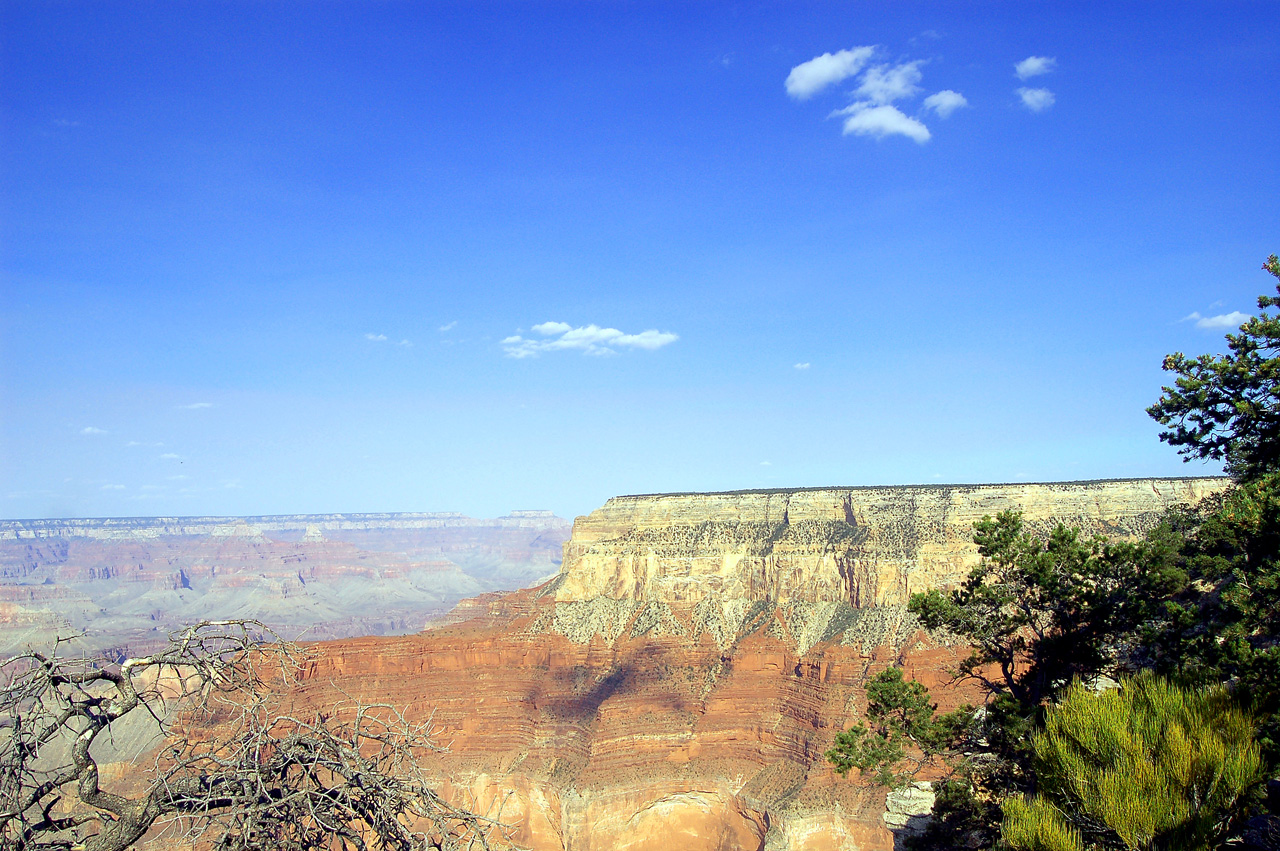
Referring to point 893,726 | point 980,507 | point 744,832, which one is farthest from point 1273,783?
point 980,507

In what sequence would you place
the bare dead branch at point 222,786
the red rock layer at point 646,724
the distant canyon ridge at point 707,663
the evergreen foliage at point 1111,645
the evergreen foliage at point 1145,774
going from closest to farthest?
the bare dead branch at point 222,786 → the evergreen foliage at point 1145,774 → the evergreen foliage at point 1111,645 → the red rock layer at point 646,724 → the distant canyon ridge at point 707,663

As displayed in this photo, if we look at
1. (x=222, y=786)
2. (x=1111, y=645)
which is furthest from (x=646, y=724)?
(x=222, y=786)

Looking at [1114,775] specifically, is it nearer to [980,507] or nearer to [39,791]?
[39,791]

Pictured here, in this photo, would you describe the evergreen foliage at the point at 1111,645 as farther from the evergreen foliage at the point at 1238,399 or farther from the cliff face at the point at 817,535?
the cliff face at the point at 817,535

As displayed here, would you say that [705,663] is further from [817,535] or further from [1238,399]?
[1238,399]

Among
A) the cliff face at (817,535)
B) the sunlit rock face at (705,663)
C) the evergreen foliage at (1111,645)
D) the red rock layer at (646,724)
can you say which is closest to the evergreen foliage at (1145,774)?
the evergreen foliage at (1111,645)

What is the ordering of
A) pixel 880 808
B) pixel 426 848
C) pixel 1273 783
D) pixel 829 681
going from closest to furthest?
pixel 426 848
pixel 1273 783
pixel 880 808
pixel 829 681
